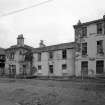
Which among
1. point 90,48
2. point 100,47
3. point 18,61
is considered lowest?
point 18,61

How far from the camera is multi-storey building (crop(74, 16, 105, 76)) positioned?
1136 inches

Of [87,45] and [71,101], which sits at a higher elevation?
[87,45]

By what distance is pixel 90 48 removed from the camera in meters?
30.1

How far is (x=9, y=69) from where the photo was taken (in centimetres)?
4550

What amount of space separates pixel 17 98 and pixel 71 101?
212 inches

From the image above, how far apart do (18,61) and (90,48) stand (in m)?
21.5

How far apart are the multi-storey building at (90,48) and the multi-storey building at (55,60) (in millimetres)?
2280

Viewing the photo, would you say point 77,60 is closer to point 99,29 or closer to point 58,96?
point 99,29

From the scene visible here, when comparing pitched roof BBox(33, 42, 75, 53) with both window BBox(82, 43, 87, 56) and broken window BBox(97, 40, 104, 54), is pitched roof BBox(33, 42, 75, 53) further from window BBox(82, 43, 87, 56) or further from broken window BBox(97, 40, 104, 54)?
broken window BBox(97, 40, 104, 54)

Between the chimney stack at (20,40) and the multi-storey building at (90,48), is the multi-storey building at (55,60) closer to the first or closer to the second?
the multi-storey building at (90,48)

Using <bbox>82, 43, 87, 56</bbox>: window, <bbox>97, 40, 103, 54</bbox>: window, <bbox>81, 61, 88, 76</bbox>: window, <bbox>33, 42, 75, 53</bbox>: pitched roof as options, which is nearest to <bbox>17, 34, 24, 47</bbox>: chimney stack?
<bbox>33, 42, 75, 53</bbox>: pitched roof

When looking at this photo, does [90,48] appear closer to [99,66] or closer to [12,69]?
[99,66]

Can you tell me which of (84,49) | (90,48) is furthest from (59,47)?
(90,48)

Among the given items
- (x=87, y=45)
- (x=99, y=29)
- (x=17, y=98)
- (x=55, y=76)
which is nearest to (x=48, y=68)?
(x=55, y=76)
